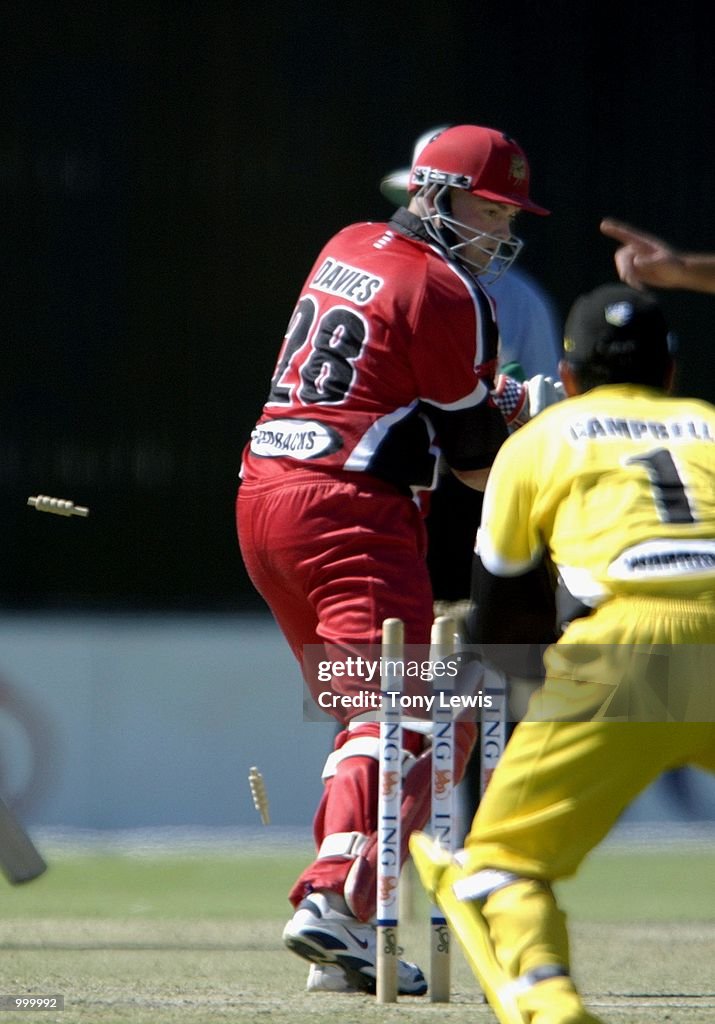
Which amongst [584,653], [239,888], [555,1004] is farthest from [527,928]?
[239,888]

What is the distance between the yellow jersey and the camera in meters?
3.50

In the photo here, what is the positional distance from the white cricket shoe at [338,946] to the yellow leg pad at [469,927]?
1.54 ft

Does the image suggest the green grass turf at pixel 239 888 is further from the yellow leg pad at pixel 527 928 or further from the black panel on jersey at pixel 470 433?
the yellow leg pad at pixel 527 928

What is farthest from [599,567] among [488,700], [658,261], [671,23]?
[671,23]

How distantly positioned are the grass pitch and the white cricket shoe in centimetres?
7

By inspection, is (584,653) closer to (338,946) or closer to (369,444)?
(338,946)

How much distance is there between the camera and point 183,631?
770cm

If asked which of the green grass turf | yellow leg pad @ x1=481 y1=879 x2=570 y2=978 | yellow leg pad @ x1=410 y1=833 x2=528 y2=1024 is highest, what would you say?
yellow leg pad @ x1=481 y1=879 x2=570 y2=978

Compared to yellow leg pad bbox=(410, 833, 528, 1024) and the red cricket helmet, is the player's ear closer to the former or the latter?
yellow leg pad bbox=(410, 833, 528, 1024)

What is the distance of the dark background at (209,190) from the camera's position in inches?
305

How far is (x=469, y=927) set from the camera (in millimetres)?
3576

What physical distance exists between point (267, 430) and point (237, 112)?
3.23 metres

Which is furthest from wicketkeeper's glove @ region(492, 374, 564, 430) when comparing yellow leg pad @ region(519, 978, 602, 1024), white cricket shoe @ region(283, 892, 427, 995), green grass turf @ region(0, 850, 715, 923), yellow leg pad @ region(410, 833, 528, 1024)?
yellow leg pad @ region(519, 978, 602, 1024)

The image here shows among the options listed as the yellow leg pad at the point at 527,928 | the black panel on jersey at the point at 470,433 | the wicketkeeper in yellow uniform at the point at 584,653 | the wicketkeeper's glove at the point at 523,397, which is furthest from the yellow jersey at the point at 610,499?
the wicketkeeper's glove at the point at 523,397
